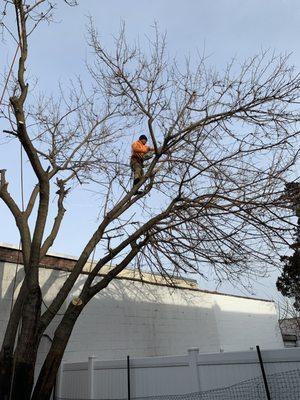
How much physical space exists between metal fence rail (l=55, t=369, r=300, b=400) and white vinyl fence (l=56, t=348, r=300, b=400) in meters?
0.07

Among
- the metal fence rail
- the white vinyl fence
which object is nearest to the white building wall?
the white vinyl fence

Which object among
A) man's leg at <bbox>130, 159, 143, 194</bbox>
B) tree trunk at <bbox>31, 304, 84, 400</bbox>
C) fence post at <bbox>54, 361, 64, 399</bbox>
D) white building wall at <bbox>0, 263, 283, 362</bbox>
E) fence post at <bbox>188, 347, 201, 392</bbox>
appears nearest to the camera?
tree trunk at <bbox>31, 304, 84, 400</bbox>

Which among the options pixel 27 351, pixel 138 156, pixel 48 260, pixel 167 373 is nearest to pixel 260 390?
pixel 167 373

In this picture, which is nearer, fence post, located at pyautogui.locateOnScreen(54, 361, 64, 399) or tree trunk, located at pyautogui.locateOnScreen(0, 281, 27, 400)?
tree trunk, located at pyautogui.locateOnScreen(0, 281, 27, 400)

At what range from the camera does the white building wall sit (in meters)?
10.8

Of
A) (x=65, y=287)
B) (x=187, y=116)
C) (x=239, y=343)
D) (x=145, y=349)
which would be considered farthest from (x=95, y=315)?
(x=239, y=343)

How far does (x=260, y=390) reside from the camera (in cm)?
564

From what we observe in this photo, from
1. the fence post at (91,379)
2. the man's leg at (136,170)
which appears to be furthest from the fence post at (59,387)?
the man's leg at (136,170)

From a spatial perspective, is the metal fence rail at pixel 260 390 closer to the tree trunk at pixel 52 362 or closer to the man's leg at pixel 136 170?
the tree trunk at pixel 52 362

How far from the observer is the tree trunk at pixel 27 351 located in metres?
6.18

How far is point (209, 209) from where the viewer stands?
26.1ft

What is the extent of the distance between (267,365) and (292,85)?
5.31 meters

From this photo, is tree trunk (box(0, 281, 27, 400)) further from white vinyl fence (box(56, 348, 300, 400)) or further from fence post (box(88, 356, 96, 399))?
fence post (box(88, 356, 96, 399))

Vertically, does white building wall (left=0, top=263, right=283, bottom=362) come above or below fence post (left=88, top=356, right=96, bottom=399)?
above
